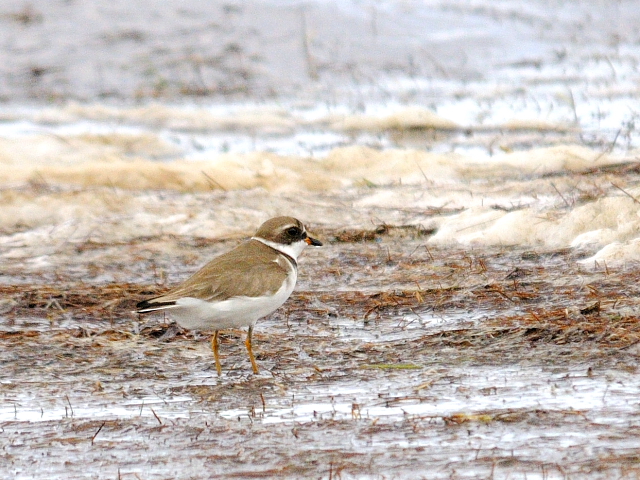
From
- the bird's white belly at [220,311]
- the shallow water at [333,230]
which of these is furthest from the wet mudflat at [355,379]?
the bird's white belly at [220,311]

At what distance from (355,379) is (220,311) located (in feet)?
3.07

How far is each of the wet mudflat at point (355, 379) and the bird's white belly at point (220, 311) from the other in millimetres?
245

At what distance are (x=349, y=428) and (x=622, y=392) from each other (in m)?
1.22

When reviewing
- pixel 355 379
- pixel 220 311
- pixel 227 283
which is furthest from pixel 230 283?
pixel 355 379

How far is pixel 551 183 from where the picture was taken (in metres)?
10.7

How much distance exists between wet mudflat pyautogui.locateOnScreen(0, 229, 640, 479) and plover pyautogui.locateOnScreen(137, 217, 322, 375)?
259mm

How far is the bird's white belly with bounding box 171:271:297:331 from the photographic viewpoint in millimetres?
6242

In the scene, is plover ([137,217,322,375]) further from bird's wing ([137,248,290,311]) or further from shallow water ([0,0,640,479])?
shallow water ([0,0,640,479])

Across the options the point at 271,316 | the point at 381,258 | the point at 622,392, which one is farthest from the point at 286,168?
the point at 622,392

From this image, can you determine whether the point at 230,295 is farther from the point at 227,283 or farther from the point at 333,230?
the point at 333,230

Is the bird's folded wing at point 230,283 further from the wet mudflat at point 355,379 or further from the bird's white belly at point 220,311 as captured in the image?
the wet mudflat at point 355,379

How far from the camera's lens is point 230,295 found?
6.33m

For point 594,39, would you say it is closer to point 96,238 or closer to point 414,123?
point 414,123

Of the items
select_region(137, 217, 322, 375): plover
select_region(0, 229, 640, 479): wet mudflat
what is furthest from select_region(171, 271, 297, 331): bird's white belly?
select_region(0, 229, 640, 479): wet mudflat
